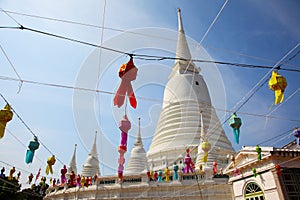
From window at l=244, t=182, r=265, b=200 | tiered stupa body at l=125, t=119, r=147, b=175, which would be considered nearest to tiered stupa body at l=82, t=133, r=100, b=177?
tiered stupa body at l=125, t=119, r=147, b=175

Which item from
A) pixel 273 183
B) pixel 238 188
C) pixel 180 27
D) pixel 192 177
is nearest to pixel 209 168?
pixel 192 177

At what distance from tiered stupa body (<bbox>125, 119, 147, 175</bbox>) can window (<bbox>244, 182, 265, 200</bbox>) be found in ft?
50.5

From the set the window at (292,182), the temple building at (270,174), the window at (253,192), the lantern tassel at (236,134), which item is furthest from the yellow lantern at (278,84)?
the window at (253,192)

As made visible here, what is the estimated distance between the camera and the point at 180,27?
37438 mm

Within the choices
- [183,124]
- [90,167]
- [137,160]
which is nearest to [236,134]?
[183,124]

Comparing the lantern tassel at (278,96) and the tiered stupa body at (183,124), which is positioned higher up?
the tiered stupa body at (183,124)

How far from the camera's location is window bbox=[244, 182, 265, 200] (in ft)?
38.3

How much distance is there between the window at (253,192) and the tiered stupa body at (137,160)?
1539cm

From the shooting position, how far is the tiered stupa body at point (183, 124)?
2431 centimetres

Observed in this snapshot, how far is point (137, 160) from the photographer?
28609 millimetres

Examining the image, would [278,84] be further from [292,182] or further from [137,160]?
[137,160]

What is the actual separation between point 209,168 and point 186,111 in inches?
383

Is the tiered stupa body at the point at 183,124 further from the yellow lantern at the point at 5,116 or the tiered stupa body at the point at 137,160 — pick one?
the yellow lantern at the point at 5,116

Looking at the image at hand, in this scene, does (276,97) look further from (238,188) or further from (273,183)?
(238,188)
